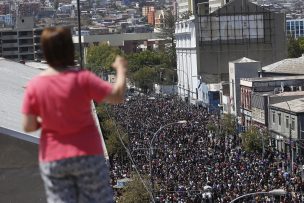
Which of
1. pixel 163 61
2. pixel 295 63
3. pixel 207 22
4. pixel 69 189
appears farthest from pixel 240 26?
pixel 69 189

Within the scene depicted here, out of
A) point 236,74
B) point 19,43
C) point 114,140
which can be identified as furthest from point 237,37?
point 19,43

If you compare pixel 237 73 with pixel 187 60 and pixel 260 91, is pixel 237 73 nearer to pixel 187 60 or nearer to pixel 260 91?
pixel 260 91

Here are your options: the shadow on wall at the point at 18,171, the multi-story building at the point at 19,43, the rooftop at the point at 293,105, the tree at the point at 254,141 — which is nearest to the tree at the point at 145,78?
the multi-story building at the point at 19,43

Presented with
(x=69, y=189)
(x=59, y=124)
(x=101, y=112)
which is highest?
(x=59, y=124)

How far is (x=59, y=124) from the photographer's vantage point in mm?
4355

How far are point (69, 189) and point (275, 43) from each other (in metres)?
78.8

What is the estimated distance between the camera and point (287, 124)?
4644cm

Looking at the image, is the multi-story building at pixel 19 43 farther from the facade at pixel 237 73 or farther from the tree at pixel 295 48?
the facade at pixel 237 73

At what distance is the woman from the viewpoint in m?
4.34

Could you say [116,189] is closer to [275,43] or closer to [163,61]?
[275,43]

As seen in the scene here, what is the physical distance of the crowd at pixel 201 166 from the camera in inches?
1119

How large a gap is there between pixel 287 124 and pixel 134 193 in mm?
21069

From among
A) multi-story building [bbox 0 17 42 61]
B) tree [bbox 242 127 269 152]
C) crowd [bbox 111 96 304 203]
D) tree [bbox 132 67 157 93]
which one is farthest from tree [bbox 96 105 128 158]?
multi-story building [bbox 0 17 42 61]

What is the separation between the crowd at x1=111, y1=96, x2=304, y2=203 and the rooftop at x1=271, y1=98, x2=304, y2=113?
258 centimetres
